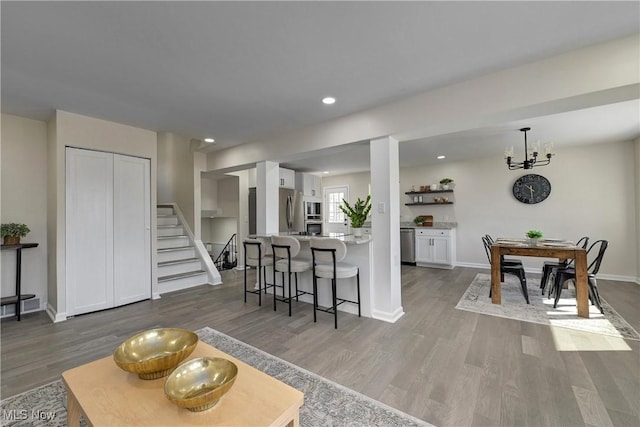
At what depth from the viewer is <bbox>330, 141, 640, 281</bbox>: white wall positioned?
16.2ft

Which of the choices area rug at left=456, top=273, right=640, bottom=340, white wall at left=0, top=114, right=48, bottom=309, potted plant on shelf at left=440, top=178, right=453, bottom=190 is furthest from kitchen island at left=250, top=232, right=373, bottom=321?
potted plant on shelf at left=440, top=178, right=453, bottom=190

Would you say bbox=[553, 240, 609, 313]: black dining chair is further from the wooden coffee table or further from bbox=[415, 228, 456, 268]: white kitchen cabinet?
the wooden coffee table

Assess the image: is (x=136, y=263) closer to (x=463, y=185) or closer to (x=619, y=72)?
(x=619, y=72)

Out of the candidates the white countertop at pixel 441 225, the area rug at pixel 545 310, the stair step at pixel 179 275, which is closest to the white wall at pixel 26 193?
the stair step at pixel 179 275

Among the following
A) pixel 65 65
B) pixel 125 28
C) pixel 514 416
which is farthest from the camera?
pixel 65 65

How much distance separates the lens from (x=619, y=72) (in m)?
2.11

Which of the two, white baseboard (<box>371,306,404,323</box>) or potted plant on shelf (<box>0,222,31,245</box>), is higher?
potted plant on shelf (<box>0,222,31,245</box>)

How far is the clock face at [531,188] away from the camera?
5.62m

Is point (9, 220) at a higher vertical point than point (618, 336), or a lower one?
higher

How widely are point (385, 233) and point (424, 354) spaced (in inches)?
Answer: 53.4

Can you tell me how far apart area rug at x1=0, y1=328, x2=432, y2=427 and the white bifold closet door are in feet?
6.23

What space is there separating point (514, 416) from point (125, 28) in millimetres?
3646

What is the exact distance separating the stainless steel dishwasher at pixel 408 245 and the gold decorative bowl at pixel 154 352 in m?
5.91

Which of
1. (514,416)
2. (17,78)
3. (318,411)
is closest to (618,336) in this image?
(514,416)
